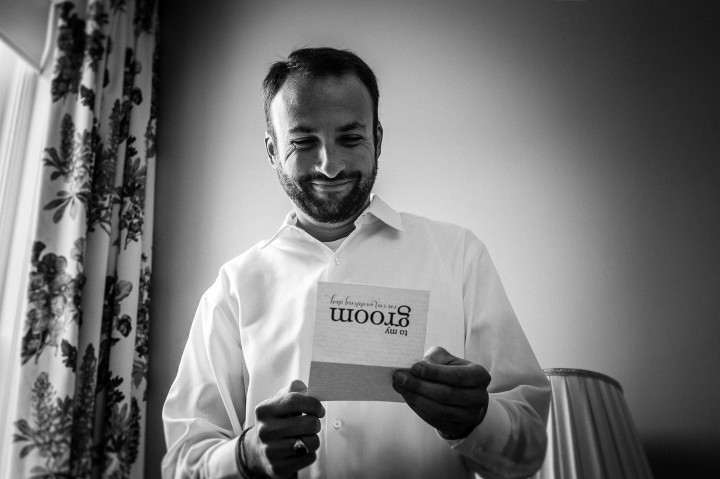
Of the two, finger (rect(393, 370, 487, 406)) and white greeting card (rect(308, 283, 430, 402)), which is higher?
white greeting card (rect(308, 283, 430, 402))

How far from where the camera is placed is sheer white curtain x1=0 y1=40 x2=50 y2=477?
1.62 m

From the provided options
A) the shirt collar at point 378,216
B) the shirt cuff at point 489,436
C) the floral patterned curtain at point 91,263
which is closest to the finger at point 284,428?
the shirt cuff at point 489,436

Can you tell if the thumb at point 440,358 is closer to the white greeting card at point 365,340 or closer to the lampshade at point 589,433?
the white greeting card at point 365,340

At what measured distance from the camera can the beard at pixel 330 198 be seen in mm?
1206

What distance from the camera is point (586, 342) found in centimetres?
155

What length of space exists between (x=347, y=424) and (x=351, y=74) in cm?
71

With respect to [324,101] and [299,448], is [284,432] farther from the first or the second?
[324,101]

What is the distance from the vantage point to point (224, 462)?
0.94m

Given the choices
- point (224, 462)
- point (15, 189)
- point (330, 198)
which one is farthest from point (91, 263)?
point (224, 462)

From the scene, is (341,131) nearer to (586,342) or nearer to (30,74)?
(586,342)

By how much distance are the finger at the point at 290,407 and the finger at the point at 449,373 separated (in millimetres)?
152

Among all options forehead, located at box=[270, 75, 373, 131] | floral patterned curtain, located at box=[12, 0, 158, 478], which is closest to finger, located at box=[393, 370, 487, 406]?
forehead, located at box=[270, 75, 373, 131]

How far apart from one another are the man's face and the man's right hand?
46 cm

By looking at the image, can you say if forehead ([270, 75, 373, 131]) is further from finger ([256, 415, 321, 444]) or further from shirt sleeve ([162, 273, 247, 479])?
finger ([256, 415, 321, 444])
